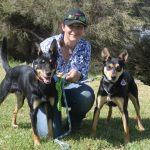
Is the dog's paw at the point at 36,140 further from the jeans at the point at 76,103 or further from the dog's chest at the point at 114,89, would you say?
the dog's chest at the point at 114,89

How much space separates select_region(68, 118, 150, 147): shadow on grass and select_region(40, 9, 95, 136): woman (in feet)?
0.87

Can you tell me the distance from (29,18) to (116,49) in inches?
166

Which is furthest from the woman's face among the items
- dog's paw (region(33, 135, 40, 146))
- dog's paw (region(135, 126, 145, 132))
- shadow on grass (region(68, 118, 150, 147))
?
dog's paw (region(135, 126, 145, 132))

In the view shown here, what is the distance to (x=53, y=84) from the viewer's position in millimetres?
4938

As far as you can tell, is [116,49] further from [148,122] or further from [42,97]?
[42,97]

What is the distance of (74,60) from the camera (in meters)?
5.37

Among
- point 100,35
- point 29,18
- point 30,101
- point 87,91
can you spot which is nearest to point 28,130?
point 30,101

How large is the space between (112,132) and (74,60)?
1.23 meters

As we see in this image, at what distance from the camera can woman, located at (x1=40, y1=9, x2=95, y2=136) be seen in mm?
5246

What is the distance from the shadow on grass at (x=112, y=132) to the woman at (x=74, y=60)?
0.87 ft

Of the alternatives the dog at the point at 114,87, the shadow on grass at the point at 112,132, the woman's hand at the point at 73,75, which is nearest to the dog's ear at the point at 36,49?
the woman's hand at the point at 73,75

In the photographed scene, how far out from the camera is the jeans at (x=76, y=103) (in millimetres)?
5355

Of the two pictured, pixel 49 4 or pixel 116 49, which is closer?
pixel 49 4

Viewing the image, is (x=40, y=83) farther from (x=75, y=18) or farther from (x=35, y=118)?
(x=75, y=18)
